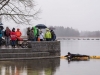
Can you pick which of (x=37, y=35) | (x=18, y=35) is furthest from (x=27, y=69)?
(x=37, y=35)

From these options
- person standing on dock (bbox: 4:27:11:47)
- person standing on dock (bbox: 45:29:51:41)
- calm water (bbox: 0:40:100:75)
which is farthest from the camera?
person standing on dock (bbox: 45:29:51:41)

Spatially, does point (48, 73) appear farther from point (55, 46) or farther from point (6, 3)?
point (6, 3)

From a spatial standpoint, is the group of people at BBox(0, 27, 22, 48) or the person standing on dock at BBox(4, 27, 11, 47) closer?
the group of people at BBox(0, 27, 22, 48)

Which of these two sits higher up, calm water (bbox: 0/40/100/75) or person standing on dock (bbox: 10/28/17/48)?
person standing on dock (bbox: 10/28/17/48)

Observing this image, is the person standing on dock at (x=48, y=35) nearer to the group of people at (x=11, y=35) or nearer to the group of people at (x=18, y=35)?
the group of people at (x=18, y=35)

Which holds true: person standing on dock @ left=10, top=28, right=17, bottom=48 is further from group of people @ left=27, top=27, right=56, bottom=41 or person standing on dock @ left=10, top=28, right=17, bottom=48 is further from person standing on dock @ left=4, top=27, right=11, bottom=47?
group of people @ left=27, top=27, right=56, bottom=41

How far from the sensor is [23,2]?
29.6m

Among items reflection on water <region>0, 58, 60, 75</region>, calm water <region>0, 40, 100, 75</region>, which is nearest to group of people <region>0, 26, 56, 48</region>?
calm water <region>0, 40, 100, 75</region>

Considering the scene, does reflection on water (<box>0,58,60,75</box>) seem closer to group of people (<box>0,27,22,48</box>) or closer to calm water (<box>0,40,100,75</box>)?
calm water (<box>0,40,100,75</box>)

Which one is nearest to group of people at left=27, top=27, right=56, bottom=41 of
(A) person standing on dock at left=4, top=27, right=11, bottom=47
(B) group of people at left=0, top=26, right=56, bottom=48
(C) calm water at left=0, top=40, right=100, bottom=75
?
(B) group of people at left=0, top=26, right=56, bottom=48

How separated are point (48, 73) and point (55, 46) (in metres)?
11.1

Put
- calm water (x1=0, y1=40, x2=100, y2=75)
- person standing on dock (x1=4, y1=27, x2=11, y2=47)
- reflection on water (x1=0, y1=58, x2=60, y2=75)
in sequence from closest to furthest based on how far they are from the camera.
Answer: reflection on water (x1=0, y1=58, x2=60, y2=75), calm water (x1=0, y1=40, x2=100, y2=75), person standing on dock (x1=4, y1=27, x2=11, y2=47)

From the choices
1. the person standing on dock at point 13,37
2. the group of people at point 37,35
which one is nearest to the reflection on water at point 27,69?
the person standing on dock at point 13,37

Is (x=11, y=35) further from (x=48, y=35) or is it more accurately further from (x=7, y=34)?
(x=48, y=35)
